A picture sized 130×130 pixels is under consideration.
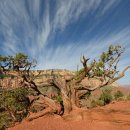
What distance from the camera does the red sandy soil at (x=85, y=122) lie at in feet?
40.2

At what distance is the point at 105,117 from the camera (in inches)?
518

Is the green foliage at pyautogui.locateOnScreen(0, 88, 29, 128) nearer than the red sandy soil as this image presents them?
No

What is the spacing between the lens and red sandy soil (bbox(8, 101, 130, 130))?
12.2 metres

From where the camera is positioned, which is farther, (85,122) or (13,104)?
(13,104)

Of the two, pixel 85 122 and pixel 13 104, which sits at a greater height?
pixel 13 104

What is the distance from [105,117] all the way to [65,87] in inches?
142

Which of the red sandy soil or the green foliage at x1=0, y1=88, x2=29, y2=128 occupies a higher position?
the green foliage at x1=0, y1=88, x2=29, y2=128

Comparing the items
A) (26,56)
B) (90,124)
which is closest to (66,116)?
(90,124)

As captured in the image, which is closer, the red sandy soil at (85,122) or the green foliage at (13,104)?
the red sandy soil at (85,122)

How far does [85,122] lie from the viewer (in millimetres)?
13188

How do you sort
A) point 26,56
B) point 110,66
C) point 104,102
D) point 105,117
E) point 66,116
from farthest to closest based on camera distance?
1. point 104,102
2. point 26,56
3. point 110,66
4. point 66,116
5. point 105,117

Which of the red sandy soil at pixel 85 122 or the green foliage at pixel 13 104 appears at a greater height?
the green foliage at pixel 13 104

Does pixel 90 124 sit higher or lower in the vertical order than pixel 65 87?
lower

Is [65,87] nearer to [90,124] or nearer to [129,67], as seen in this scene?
[90,124]
